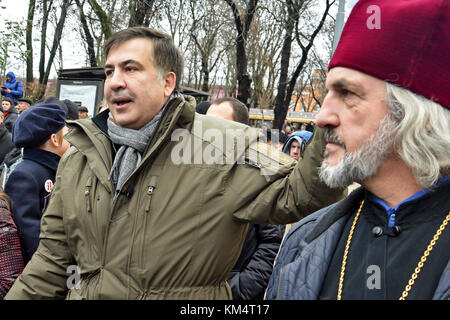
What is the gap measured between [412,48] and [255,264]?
79.8 inches

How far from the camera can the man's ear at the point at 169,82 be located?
243 cm

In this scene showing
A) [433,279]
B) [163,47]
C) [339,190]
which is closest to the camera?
[433,279]

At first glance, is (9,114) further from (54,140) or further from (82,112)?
(54,140)

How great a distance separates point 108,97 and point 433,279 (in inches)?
65.5

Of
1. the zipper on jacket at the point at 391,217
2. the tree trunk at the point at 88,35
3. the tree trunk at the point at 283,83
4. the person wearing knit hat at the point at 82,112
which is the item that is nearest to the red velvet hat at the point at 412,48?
the zipper on jacket at the point at 391,217

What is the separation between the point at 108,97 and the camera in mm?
2324

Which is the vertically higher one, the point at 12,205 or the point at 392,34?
the point at 392,34

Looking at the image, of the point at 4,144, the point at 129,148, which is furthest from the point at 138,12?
the point at 129,148

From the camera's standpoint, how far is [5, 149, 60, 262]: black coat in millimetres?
2885

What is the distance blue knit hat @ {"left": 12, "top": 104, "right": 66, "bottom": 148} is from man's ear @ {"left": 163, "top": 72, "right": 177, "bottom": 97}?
4.63 ft

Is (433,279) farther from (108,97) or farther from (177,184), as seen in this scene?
(108,97)

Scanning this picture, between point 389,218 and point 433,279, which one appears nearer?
point 433,279

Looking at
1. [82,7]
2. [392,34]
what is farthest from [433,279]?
[82,7]

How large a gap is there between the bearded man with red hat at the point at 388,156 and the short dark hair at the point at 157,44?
1.07 meters
